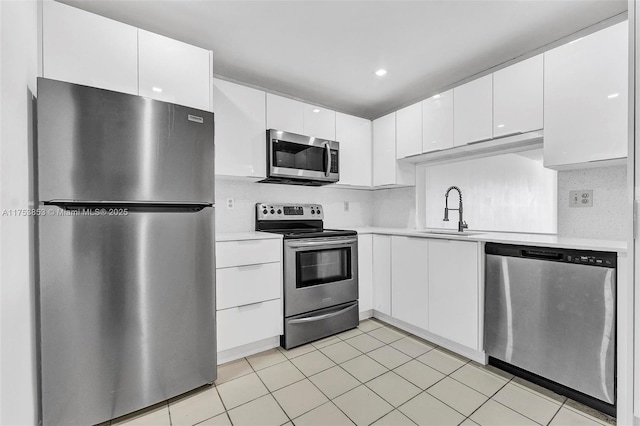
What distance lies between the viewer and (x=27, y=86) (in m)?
1.28

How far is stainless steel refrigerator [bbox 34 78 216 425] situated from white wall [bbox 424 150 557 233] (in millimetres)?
2292

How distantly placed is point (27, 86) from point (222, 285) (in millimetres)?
1457

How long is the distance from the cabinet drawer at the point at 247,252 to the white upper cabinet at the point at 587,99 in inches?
79.7

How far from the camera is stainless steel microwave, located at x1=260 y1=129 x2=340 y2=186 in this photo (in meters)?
2.46

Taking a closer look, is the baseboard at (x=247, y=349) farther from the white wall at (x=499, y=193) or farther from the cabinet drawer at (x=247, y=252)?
the white wall at (x=499, y=193)

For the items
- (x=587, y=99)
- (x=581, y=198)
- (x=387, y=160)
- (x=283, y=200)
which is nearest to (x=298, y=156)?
(x=283, y=200)

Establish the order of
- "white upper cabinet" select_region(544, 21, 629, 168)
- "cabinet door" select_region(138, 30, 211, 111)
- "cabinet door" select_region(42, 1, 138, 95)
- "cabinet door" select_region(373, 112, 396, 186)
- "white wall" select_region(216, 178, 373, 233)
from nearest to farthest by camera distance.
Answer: "cabinet door" select_region(42, 1, 138, 95) → "white upper cabinet" select_region(544, 21, 629, 168) → "cabinet door" select_region(138, 30, 211, 111) → "white wall" select_region(216, 178, 373, 233) → "cabinet door" select_region(373, 112, 396, 186)

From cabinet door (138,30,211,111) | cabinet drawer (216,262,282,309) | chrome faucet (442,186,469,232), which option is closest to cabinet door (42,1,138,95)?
cabinet door (138,30,211,111)

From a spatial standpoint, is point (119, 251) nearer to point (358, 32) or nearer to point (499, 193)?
point (358, 32)

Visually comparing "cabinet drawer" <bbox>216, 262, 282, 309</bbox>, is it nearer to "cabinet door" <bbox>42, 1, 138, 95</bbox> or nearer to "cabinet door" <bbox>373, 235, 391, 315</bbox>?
"cabinet door" <bbox>373, 235, 391, 315</bbox>

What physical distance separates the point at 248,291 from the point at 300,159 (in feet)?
4.11

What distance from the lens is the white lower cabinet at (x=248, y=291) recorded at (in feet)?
6.58

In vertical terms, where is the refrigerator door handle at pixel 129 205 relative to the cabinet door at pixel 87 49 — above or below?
below

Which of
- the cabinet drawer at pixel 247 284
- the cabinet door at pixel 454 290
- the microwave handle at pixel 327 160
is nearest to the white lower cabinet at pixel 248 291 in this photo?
the cabinet drawer at pixel 247 284
